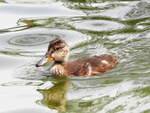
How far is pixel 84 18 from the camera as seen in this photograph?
12.5 m

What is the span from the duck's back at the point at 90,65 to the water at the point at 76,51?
11 cm

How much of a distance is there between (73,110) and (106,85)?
108 centimetres

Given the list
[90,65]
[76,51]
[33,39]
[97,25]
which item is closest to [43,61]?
[90,65]

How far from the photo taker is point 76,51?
10.9 m

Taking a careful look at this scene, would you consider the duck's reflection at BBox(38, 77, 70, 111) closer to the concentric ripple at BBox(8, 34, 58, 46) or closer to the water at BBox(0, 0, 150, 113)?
the water at BBox(0, 0, 150, 113)

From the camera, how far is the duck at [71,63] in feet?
31.3

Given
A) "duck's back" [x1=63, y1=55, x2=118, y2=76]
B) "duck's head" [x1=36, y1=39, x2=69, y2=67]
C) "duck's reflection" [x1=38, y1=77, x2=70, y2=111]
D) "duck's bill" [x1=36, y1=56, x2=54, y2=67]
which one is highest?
"duck's head" [x1=36, y1=39, x2=69, y2=67]

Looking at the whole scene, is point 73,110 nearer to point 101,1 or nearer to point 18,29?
point 18,29

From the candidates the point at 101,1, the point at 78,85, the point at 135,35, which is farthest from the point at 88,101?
the point at 101,1

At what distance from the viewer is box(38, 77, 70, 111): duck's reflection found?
332 inches

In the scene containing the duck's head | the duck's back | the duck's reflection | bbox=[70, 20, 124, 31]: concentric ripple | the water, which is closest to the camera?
the water

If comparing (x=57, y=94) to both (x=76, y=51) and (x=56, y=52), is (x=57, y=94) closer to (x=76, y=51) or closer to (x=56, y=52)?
(x=56, y=52)

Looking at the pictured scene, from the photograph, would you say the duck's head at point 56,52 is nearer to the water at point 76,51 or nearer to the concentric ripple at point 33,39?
the water at point 76,51

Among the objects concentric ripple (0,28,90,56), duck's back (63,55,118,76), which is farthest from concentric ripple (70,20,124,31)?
duck's back (63,55,118,76)
